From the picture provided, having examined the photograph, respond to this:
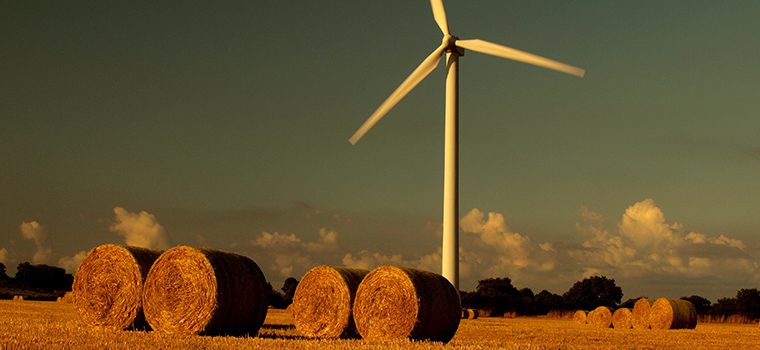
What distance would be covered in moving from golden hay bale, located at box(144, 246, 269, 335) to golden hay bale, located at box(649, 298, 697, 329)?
22.6 meters

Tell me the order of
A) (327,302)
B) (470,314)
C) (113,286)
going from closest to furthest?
(113,286) < (327,302) < (470,314)

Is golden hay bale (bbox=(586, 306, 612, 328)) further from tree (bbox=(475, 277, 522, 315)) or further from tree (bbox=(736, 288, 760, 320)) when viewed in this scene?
tree (bbox=(736, 288, 760, 320))

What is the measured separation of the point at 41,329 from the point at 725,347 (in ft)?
49.5

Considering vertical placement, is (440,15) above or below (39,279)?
above

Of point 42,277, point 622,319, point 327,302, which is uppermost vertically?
point 42,277

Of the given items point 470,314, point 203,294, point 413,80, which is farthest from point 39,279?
point 203,294

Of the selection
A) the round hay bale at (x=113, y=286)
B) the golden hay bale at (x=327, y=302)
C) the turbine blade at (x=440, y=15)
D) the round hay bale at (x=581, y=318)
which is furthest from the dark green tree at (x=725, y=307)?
the round hay bale at (x=113, y=286)

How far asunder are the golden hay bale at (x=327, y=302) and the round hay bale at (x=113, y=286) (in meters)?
3.58

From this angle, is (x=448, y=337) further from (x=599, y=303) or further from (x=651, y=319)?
(x=599, y=303)

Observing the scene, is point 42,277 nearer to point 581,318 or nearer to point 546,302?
point 546,302

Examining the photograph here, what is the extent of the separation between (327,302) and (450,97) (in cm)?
809

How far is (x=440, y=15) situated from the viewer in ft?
91.8

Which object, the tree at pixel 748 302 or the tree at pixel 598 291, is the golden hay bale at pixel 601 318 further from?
the tree at pixel 598 291

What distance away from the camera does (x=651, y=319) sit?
36.1 meters
